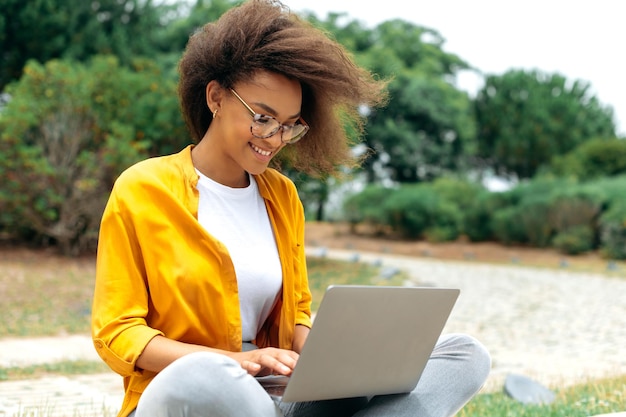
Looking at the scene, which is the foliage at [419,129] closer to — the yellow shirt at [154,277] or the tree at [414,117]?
the tree at [414,117]

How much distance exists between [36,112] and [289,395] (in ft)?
36.8

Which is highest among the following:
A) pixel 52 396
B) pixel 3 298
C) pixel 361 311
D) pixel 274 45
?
pixel 274 45

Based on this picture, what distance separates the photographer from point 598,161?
24656 mm

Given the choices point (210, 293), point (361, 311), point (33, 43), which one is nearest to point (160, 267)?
point (210, 293)

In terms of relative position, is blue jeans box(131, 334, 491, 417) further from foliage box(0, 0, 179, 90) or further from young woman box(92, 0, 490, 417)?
foliage box(0, 0, 179, 90)

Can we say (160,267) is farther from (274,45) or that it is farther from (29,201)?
(29,201)

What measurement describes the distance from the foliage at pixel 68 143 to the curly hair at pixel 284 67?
A: 30.6 ft

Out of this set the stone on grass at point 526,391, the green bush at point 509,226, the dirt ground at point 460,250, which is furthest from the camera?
the green bush at point 509,226

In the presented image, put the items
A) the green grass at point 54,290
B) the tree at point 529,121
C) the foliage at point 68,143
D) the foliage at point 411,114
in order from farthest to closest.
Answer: the tree at point 529,121 < the foliage at point 411,114 < the foliage at point 68,143 < the green grass at point 54,290

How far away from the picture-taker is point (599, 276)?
1412 centimetres

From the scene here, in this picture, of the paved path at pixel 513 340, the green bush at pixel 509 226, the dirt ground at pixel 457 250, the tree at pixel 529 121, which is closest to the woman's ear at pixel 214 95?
the paved path at pixel 513 340

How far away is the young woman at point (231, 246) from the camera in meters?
1.84

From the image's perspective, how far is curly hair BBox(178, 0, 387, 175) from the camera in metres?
2.05

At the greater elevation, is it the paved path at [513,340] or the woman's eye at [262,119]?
the woman's eye at [262,119]
